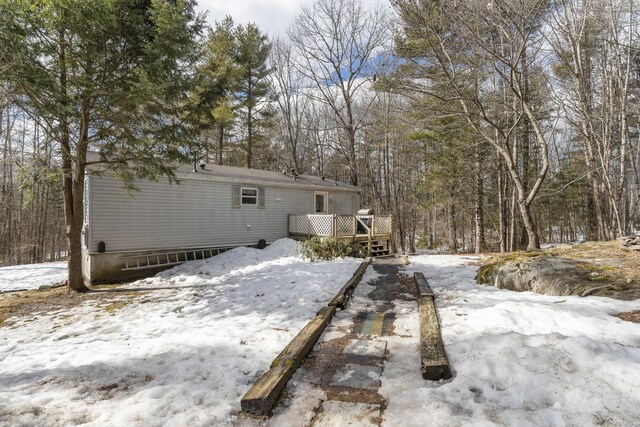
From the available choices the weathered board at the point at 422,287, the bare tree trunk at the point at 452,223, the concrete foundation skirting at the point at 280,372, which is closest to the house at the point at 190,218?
the weathered board at the point at 422,287

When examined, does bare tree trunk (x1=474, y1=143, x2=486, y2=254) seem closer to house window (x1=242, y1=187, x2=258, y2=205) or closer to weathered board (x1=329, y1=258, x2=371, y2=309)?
weathered board (x1=329, y1=258, x2=371, y2=309)

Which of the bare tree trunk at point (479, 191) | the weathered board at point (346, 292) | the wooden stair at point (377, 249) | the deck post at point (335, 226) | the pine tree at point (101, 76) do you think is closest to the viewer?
the weathered board at point (346, 292)

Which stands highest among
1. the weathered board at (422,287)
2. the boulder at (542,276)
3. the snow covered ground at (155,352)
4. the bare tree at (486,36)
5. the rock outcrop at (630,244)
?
the bare tree at (486,36)

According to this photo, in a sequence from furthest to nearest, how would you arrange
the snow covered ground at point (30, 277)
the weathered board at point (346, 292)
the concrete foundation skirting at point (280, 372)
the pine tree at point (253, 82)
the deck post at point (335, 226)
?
the pine tree at point (253, 82), the deck post at point (335, 226), the snow covered ground at point (30, 277), the weathered board at point (346, 292), the concrete foundation skirting at point (280, 372)

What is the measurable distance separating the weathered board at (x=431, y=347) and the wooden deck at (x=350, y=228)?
6920mm

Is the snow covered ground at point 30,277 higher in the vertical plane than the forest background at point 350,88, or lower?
lower

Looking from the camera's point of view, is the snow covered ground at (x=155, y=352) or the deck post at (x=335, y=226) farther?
the deck post at (x=335, y=226)

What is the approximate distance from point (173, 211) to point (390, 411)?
10.2 metres

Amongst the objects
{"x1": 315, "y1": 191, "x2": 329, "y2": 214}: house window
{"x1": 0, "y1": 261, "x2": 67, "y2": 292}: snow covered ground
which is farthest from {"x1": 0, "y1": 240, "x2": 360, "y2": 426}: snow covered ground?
{"x1": 315, "y1": 191, "x2": 329, "y2": 214}: house window

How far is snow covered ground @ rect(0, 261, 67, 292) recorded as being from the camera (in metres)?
9.46

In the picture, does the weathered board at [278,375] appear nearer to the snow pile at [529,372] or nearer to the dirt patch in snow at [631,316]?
the snow pile at [529,372]

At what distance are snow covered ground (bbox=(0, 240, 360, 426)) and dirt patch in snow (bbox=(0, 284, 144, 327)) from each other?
24 centimetres

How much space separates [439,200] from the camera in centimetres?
1551

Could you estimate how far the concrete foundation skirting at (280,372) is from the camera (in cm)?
226
